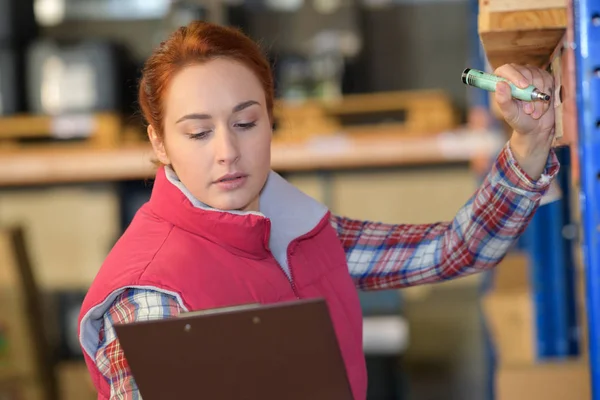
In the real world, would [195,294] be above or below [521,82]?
below

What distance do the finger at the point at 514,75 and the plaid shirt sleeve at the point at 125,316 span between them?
0.52 meters

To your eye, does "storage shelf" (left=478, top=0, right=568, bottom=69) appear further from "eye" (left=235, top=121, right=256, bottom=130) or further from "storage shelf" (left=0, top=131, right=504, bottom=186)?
"storage shelf" (left=0, top=131, right=504, bottom=186)

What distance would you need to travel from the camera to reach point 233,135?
131cm

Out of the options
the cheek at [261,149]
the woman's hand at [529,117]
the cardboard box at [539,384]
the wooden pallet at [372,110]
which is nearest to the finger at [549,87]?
the woman's hand at [529,117]

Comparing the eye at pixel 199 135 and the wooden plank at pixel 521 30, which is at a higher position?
the wooden plank at pixel 521 30

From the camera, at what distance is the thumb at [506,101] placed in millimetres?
1215

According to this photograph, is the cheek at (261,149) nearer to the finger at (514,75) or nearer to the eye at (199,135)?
the eye at (199,135)

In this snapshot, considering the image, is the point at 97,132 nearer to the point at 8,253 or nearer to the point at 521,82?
the point at 8,253

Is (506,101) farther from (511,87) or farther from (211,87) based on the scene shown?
(211,87)

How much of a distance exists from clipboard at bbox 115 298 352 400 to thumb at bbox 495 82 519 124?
398mm

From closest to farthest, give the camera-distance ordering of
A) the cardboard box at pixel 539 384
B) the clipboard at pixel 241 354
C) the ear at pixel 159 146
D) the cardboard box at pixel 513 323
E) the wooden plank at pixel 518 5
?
1. the clipboard at pixel 241 354
2. the wooden plank at pixel 518 5
3. the ear at pixel 159 146
4. the cardboard box at pixel 539 384
5. the cardboard box at pixel 513 323

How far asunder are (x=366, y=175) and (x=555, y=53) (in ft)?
10.2

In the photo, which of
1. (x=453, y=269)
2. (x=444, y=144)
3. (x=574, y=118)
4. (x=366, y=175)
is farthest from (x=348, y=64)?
(x=574, y=118)

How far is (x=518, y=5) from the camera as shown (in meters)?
1.18
